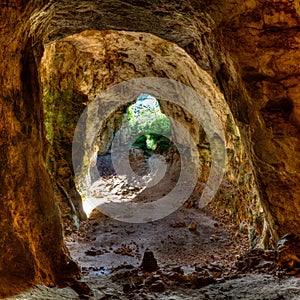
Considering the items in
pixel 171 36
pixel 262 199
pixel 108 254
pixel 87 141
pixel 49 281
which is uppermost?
pixel 171 36

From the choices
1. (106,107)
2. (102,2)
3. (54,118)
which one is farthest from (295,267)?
(106,107)

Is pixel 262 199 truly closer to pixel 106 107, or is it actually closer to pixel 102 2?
pixel 102 2

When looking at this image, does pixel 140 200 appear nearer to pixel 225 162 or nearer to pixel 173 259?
pixel 225 162

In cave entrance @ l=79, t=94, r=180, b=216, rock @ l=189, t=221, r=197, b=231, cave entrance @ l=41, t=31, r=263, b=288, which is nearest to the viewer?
cave entrance @ l=41, t=31, r=263, b=288

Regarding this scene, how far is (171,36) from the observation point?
20.1ft

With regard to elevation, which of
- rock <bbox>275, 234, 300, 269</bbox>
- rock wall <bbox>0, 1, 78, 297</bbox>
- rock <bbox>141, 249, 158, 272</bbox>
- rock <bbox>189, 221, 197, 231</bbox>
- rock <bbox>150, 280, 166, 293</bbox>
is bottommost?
rock <bbox>189, 221, 197, 231</bbox>

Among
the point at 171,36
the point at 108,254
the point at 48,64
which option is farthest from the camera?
the point at 48,64

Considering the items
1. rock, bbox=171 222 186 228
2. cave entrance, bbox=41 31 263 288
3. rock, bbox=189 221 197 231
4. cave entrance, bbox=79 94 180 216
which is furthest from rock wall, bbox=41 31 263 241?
cave entrance, bbox=79 94 180 216

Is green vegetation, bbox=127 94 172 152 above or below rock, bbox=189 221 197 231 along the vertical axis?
above

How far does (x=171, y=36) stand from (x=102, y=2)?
1959 millimetres

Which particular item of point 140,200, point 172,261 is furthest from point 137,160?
point 172,261

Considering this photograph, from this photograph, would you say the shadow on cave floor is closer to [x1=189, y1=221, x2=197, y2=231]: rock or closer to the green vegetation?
[x1=189, y1=221, x2=197, y2=231]: rock

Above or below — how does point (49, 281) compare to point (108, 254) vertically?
above

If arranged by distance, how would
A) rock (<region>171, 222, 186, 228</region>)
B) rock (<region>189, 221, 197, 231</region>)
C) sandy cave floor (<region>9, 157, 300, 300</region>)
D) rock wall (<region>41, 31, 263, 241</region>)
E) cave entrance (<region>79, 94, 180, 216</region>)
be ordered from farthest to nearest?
cave entrance (<region>79, 94, 180, 216</region>), rock (<region>171, 222, 186, 228</region>), rock (<region>189, 221, 197, 231</region>), rock wall (<region>41, 31, 263, 241</region>), sandy cave floor (<region>9, 157, 300, 300</region>)
